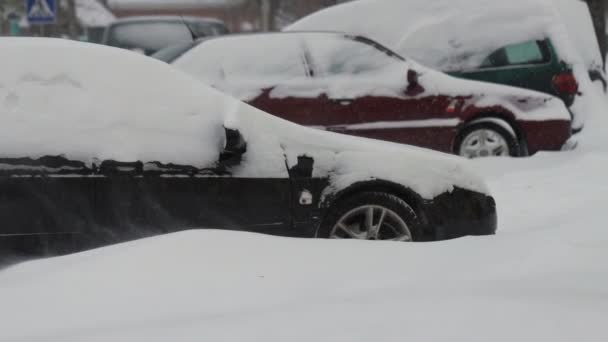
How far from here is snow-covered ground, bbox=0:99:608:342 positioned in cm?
286

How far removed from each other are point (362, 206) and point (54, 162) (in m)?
1.68

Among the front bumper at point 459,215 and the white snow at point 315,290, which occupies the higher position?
the white snow at point 315,290

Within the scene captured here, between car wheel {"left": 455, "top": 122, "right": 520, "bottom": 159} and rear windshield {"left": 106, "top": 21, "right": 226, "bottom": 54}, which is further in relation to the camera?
rear windshield {"left": 106, "top": 21, "right": 226, "bottom": 54}

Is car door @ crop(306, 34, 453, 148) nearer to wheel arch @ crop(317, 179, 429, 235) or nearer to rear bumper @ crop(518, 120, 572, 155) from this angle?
rear bumper @ crop(518, 120, 572, 155)

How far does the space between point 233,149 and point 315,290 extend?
153 cm

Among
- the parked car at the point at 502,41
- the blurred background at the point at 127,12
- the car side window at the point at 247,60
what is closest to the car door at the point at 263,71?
the car side window at the point at 247,60

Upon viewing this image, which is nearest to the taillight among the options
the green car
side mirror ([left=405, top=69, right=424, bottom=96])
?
the green car

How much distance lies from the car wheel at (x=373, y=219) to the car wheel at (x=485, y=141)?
3931 mm

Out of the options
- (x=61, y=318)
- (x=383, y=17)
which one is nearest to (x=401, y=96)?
(x=383, y=17)

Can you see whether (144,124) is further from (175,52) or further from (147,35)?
(147,35)

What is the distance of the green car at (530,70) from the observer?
31.4ft

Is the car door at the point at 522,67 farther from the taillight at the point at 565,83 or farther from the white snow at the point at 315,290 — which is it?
the white snow at the point at 315,290

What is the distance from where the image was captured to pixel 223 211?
184 inches

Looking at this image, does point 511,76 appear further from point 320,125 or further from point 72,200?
point 72,200
